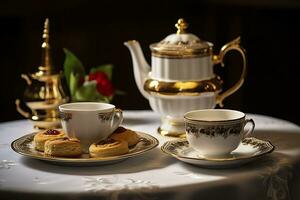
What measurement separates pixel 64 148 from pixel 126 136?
0.12m

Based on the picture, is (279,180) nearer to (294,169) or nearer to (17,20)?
(294,169)

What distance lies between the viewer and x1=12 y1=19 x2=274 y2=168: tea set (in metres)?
0.96

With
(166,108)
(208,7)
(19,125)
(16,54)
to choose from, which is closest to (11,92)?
(16,54)

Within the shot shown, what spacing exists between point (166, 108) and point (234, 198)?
35 centimetres

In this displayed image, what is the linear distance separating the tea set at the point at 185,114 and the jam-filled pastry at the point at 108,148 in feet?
0.19

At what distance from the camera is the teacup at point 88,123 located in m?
1.03

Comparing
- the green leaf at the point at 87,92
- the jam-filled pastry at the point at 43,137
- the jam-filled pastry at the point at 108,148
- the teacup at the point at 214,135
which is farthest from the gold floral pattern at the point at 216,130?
the green leaf at the point at 87,92

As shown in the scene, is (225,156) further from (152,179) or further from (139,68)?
(139,68)

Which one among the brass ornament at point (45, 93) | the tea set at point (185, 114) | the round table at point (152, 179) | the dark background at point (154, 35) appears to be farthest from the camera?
the dark background at point (154, 35)

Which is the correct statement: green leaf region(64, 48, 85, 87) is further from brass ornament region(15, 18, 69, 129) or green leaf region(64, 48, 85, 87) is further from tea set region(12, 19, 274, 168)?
tea set region(12, 19, 274, 168)

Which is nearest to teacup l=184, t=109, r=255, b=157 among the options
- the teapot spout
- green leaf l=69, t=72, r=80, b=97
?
the teapot spout

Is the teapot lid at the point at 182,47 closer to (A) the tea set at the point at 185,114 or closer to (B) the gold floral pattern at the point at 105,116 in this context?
(A) the tea set at the point at 185,114

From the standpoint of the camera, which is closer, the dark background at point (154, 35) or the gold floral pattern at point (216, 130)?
the gold floral pattern at point (216, 130)

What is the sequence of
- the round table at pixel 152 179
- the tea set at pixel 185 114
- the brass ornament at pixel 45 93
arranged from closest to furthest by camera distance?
the round table at pixel 152 179 < the tea set at pixel 185 114 < the brass ornament at pixel 45 93
